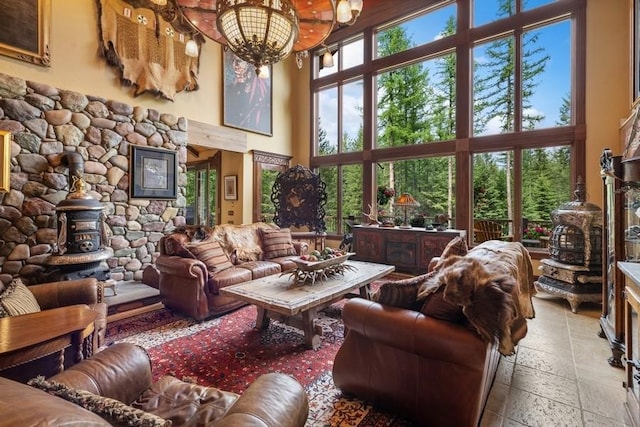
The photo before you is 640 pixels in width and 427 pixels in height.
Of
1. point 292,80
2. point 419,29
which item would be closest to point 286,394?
point 419,29

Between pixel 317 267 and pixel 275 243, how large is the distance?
5.86 feet

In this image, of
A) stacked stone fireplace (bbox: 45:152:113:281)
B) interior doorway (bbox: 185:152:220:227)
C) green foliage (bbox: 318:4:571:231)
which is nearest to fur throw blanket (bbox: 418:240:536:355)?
stacked stone fireplace (bbox: 45:152:113:281)

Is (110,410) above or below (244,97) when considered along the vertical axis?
below

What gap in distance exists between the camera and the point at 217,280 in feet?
10.9

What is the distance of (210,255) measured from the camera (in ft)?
11.9

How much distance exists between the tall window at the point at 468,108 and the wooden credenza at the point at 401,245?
792 millimetres

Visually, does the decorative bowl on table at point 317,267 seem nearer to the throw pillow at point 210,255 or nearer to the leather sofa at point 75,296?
the throw pillow at point 210,255

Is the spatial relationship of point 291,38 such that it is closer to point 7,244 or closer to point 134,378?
point 134,378

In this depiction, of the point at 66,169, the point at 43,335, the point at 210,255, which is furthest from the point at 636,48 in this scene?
the point at 66,169

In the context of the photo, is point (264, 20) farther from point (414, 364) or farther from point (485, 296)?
point (414, 364)

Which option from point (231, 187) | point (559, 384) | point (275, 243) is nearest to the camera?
point (559, 384)

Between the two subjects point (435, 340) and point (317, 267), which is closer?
point (435, 340)

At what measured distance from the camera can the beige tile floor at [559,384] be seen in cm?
181

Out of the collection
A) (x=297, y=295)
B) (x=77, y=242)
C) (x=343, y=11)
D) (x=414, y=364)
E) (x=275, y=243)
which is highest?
(x=343, y=11)
